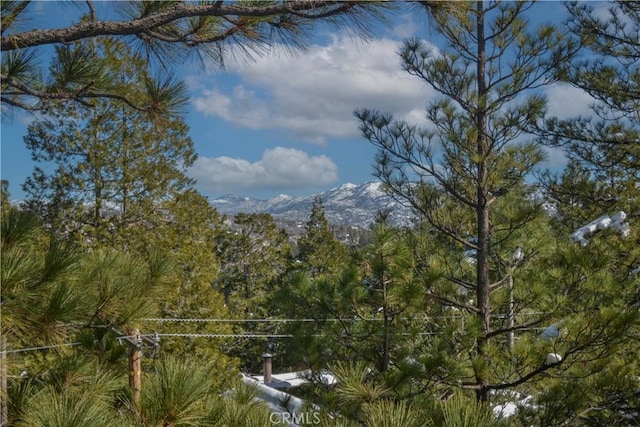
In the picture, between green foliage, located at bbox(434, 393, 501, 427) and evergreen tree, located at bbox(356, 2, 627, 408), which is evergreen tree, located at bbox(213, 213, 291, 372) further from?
green foliage, located at bbox(434, 393, 501, 427)

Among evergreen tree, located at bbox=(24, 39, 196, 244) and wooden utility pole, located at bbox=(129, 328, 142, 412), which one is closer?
wooden utility pole, located at bbox=(129, 328, 142, 412)

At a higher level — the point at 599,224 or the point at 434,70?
the point at 434,70

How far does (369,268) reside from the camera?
3.83m

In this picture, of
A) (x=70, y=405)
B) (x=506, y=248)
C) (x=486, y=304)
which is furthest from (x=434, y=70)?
(x=70, y=405)

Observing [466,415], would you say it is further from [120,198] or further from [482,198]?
[120,198]

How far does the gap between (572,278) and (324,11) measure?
9.10 ft

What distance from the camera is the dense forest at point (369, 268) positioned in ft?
6.27

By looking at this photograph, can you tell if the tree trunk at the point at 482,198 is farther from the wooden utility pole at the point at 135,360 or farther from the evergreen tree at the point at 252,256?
the evergreen tree at the point at 252,256

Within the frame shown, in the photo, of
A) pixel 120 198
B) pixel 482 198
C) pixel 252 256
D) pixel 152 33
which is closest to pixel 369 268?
pixel 482 198

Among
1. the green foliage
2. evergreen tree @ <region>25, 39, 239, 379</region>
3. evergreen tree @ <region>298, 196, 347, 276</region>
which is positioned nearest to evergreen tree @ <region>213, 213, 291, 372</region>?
evergreen tree @ <region>298, 196, 347, 276</region>

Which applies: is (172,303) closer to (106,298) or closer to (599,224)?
(599,224)

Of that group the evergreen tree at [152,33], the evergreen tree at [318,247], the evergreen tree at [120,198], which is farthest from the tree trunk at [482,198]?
the evergreen tree at [318,247]

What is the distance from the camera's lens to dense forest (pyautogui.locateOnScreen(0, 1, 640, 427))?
191 cm

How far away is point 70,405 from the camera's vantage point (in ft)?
4.97
